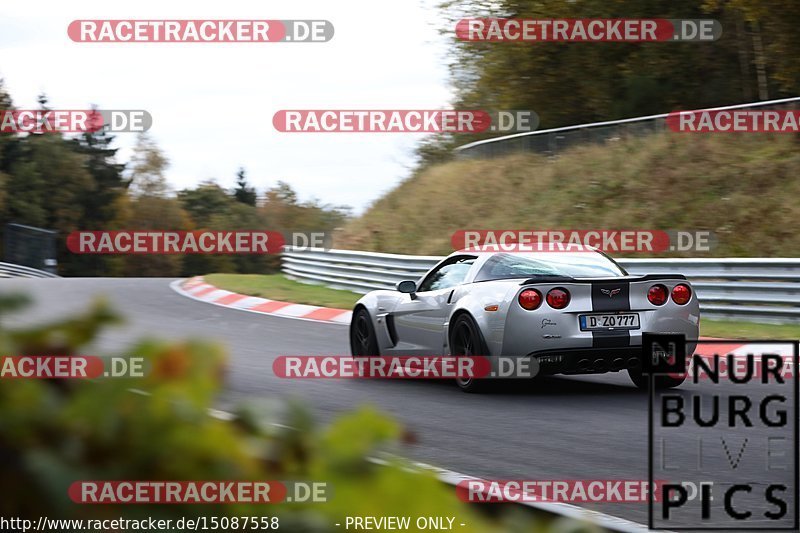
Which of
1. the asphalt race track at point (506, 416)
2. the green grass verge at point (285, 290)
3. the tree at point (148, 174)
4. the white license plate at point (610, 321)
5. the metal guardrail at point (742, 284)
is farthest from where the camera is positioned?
the tree at point (148, 174)

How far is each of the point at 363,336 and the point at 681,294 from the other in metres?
3.30

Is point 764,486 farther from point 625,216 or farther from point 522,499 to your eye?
point 625,216

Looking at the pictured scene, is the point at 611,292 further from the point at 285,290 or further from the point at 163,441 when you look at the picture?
the point at 285,290

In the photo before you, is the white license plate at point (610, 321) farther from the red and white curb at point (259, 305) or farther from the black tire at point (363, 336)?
the red and white curb at point (259, 305)

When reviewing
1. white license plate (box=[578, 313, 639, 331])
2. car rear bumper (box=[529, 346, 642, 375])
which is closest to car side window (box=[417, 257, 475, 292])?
car rear bumper (box=[529, 346, 642, 375])

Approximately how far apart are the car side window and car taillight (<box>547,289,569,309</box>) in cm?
109

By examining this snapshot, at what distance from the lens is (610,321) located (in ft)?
29.7

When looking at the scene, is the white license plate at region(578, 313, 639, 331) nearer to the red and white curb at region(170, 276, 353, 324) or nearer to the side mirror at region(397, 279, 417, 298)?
the side mirror at region(397, 279, 417, 298)

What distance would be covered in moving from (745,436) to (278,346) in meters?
7.20

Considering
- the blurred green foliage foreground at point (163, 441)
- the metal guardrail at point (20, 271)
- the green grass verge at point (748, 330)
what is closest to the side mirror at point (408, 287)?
the green grass verge at point (748, 330)

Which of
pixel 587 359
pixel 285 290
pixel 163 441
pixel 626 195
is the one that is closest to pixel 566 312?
pixel 587 359

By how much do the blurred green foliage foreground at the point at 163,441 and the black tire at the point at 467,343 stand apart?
7.95m

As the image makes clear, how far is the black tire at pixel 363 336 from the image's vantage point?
36.2 ft

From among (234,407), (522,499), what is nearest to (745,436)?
(522,499)
